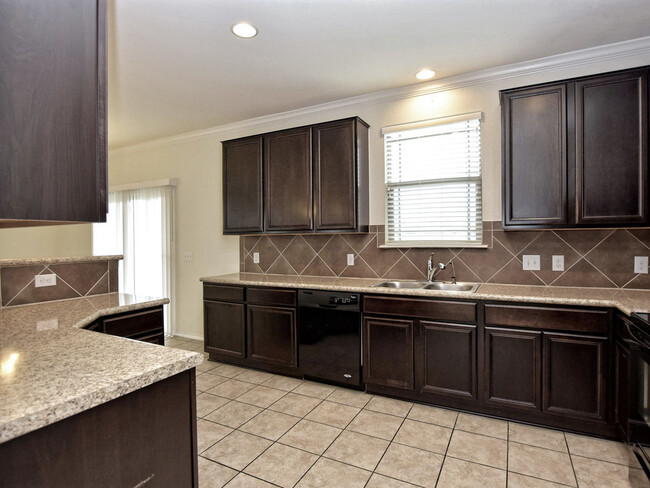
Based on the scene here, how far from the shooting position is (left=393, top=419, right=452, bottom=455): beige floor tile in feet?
7.35

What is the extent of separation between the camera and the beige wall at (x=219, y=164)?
305cm

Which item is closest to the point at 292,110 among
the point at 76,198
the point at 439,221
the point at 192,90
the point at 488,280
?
the point at 192,90

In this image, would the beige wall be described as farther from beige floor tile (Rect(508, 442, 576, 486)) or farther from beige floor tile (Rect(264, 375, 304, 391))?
beige floor tile (Rect(508, 442, 576, 486))

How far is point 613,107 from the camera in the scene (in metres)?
2.41

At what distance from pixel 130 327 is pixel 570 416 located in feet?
9.26

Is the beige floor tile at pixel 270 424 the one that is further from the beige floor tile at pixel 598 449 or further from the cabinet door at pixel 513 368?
the beige floor tile at pixel 598 449

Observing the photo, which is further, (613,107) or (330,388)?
(330,388)

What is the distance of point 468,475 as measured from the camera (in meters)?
1.96

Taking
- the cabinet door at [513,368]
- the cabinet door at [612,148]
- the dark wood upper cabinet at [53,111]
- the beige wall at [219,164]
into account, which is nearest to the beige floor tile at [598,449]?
the cabinet door at [513,368]

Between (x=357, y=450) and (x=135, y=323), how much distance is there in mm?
1580

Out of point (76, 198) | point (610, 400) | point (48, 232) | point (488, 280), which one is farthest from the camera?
point (48, 232)

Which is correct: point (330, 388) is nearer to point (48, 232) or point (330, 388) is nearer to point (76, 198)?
point (76, 198)

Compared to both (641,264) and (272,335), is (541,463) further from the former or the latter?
(272,335)

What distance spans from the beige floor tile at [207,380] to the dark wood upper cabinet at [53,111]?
2.64 metres
